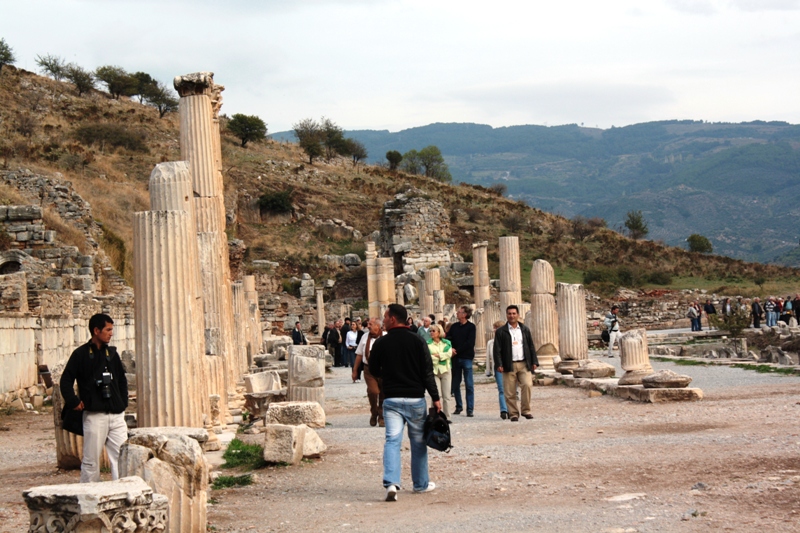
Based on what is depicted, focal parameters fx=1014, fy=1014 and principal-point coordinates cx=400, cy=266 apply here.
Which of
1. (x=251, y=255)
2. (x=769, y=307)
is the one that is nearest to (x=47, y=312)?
(x=769, y=307)

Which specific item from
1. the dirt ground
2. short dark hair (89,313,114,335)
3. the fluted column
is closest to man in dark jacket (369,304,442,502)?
the dirt ground

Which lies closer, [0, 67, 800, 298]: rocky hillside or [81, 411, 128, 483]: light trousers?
[81, 411, 128, 483]: light trousers

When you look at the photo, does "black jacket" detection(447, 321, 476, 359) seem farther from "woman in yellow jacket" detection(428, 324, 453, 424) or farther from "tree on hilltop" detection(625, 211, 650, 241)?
"tree on hilltop" detection(625, 211, 650, 241)

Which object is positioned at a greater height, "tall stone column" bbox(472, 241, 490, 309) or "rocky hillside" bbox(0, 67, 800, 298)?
"rocky hillside" bbox(0, 67, 800, 298)

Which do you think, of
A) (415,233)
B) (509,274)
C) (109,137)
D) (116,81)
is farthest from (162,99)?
(509,274)

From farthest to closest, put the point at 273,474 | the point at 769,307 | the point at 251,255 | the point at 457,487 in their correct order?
the point at 251,255, the point at 769,307, the point at 273,474, the point at 457,487

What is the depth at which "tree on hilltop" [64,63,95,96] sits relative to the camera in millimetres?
77812

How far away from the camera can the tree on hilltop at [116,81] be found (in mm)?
82625

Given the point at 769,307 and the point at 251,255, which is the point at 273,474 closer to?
the point at 769,307

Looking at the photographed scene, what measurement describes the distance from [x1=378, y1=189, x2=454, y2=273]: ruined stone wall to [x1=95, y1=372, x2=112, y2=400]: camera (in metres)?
46.6

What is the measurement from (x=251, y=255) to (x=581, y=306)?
127ft

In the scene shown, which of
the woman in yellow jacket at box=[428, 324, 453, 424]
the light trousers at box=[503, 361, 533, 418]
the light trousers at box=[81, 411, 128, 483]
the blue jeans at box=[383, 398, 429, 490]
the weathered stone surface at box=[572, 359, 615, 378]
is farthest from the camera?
the weathered stone surface at box=[572, 359, 615, 378]

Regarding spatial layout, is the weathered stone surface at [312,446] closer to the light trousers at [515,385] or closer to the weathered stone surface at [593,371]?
the light trousers at [515,385]

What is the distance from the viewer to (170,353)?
32.0 feet
